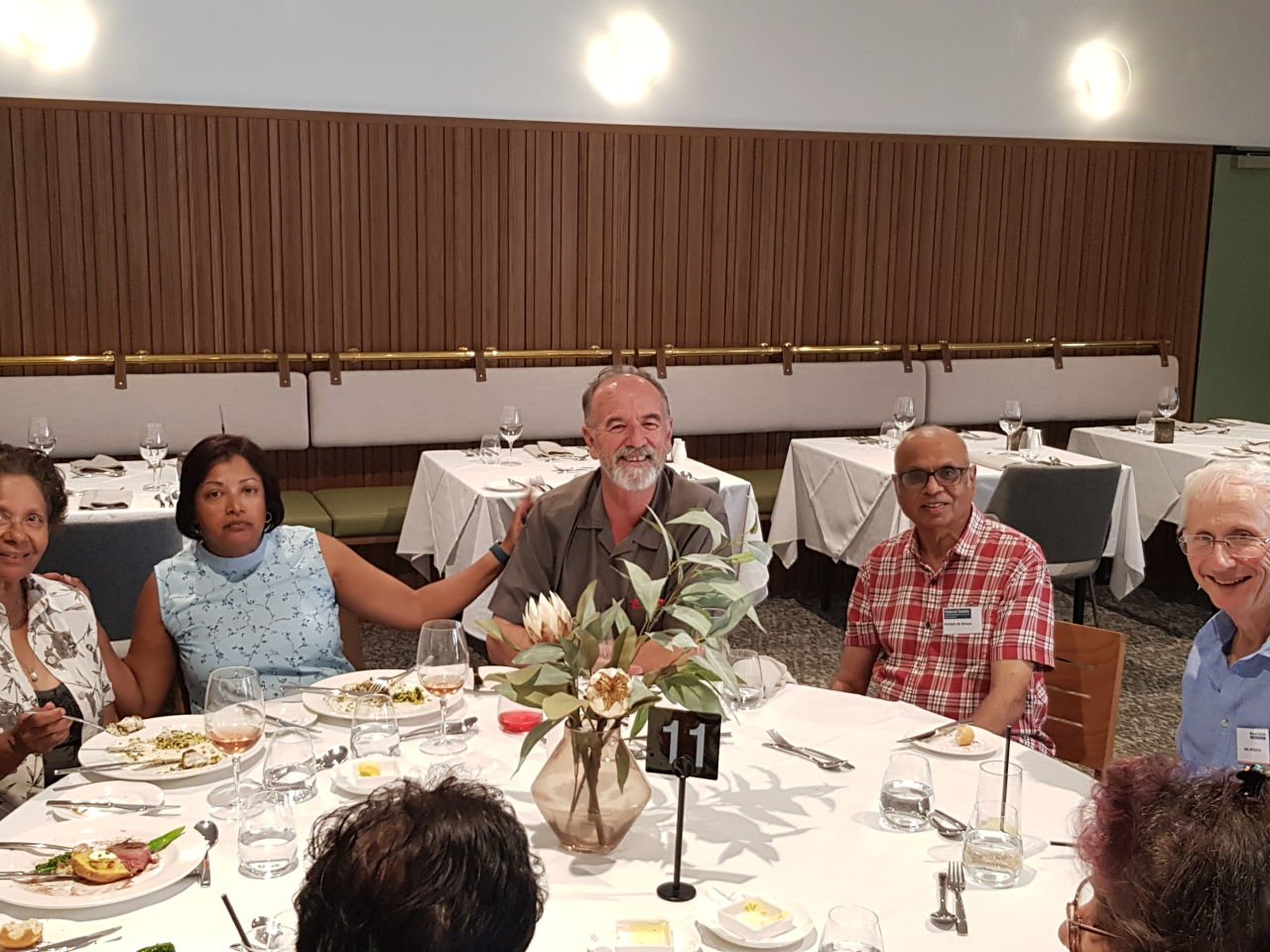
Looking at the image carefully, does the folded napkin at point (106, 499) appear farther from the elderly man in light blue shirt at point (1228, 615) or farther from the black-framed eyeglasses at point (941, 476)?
the elderly man in light blue shirt at point (1228, 615)

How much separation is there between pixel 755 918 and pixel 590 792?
1.10 feet

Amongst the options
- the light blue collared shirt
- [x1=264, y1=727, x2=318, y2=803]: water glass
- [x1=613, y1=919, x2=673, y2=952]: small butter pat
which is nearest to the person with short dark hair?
[x1=264, y1=727, x2=318, y2=803]: water glass

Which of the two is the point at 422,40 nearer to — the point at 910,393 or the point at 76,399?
the point at 76,399

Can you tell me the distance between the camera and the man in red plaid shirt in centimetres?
299

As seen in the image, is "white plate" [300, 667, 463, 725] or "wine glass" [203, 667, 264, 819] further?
"white plate" [300, 667, 463, 725]

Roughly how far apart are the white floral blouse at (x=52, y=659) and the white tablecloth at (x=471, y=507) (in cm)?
210

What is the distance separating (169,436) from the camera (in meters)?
6.36

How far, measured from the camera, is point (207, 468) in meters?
3.05

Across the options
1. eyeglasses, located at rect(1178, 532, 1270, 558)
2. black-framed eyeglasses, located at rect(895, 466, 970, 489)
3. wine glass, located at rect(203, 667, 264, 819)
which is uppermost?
black-framed eyeglasses, located at rect(895, 466, 970, 489)

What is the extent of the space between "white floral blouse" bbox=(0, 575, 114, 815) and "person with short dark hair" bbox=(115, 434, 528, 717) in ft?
0.54

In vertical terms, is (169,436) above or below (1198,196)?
below

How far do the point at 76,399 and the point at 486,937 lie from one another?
564cm

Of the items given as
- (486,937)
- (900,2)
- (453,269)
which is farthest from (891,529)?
(486,937)

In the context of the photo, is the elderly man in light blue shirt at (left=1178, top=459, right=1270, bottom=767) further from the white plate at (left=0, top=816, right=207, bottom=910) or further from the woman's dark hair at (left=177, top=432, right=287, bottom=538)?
the woman's dark hair at (left=177, top=432, right=287, bottom=538)
